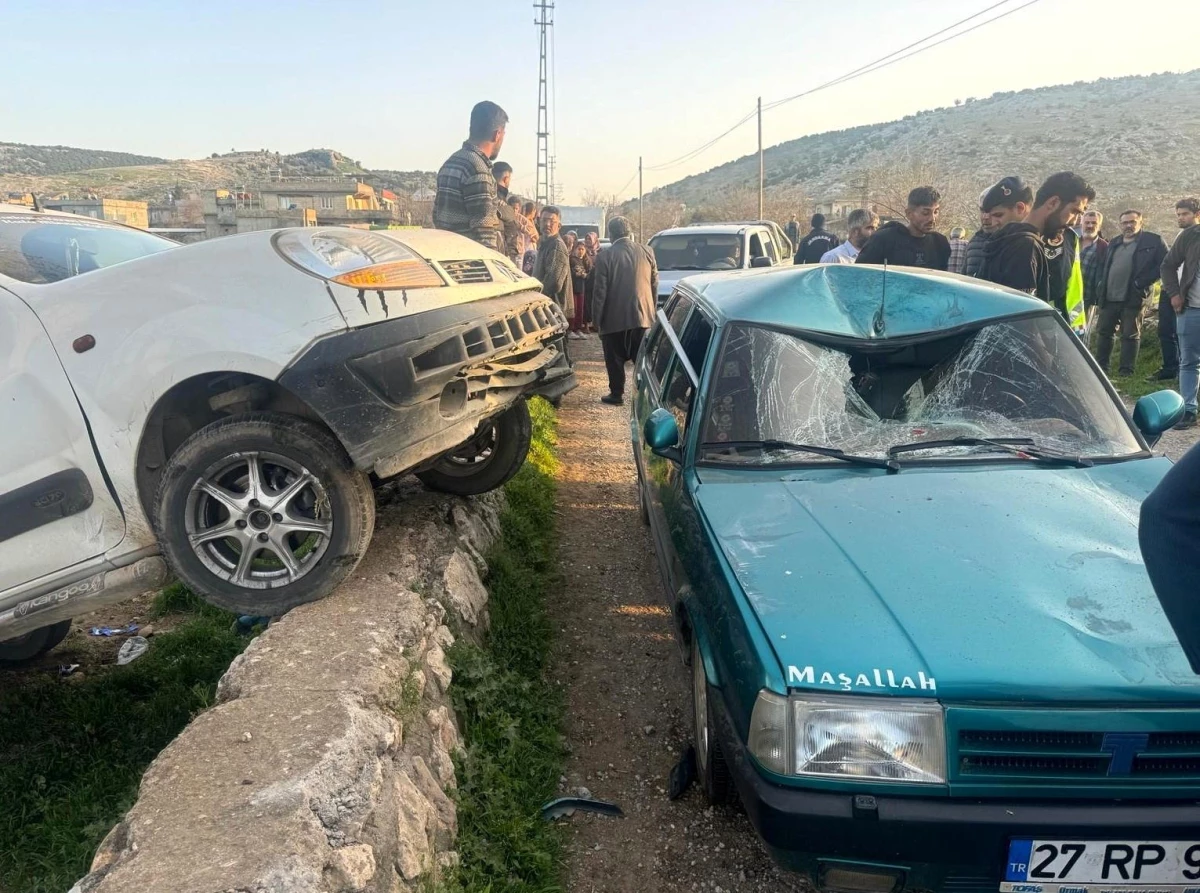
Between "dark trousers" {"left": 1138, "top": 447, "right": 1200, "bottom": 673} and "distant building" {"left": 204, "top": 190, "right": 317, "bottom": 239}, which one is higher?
"distant building" {"left": 204, "top": 190, "right": 317, "bottom": 239}

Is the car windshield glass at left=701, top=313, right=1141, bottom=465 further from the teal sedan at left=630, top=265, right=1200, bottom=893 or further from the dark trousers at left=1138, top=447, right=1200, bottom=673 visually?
the dark trousers at left=1138, top=447, right=1200, bottom=673

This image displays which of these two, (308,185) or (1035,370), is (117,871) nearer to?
(1035,370)

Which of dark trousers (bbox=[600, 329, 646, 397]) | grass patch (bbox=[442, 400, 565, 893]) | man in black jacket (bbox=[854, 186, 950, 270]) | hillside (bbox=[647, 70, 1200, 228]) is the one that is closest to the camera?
grass patch (bbox=[442, 400, 565, 893])

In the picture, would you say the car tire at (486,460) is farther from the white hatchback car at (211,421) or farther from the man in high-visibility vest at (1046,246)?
the man in high-visibility vest at (1046,246)

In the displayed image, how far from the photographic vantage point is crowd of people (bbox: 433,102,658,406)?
17.5 ft

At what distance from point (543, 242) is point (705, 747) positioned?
6.70 meters

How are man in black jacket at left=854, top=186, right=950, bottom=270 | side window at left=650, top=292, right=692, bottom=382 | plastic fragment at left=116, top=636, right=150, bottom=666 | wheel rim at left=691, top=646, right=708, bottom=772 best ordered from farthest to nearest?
man in black jacket at left=854, top=186, right=950, bottom=270 < side window at left=650, top=292, right=692, bottom=382 < plastic fragment at left=116, top=636, right=150, bottom=666 < wheel rim at left=691, top=646, right=708, bottom=772

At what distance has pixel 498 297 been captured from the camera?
132 inches

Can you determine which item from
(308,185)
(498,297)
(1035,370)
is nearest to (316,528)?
(498,297)

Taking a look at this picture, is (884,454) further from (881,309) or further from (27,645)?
(27,645)

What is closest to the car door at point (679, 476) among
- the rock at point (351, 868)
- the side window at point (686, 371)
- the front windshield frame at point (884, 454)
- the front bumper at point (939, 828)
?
the side window at point (686, 371)

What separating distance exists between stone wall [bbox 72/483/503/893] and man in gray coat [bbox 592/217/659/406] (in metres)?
5.15

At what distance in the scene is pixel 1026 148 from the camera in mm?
53688

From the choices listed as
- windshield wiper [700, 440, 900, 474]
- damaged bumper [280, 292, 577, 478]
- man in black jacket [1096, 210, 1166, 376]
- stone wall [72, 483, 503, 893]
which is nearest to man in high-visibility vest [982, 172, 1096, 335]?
windshield wiper [700, 440, 900, 474]
